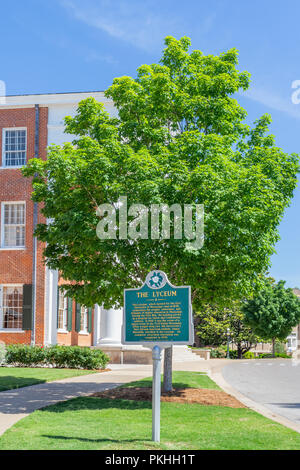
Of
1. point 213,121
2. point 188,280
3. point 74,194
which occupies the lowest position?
point 188,280

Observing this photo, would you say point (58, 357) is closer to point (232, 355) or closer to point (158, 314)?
point (158, 314)

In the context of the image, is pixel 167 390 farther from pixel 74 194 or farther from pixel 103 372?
pixel 103 372

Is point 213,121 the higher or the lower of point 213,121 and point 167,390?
the higher

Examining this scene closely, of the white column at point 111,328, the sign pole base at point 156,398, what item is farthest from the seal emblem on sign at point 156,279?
the white column at point 111,328

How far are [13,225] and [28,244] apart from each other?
4.25 feet

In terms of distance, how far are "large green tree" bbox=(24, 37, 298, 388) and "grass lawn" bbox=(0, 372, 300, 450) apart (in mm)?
2935

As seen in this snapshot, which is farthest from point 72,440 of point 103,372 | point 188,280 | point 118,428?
point 103,372

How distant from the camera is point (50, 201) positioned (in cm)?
1381

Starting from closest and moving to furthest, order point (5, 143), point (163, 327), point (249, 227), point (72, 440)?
point (72, 440) < point (163, 327) < point (249, 227) < point (5, 143)

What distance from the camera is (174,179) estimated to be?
12.3m

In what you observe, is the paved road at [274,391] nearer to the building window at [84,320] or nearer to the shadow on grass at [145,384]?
the shadow on grass at [145,384]

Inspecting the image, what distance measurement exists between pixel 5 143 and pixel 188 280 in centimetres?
1919

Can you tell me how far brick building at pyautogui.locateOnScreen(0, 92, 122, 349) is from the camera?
92.6 ft

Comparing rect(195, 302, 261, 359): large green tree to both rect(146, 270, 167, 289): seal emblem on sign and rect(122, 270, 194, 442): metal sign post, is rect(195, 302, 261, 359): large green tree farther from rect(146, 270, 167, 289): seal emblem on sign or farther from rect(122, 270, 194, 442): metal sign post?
rect(146, 270, 167, 289): seal emblem on sign
